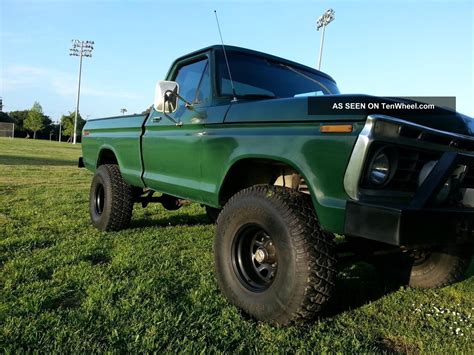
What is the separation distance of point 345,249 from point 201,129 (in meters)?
1.54

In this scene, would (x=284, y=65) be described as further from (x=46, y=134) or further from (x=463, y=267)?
(x=46, y=134)

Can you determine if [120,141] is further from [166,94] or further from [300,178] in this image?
[300,178]

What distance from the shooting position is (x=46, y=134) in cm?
8944

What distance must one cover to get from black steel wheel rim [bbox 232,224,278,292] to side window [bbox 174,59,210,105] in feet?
4.53

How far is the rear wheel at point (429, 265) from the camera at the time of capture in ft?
11.5

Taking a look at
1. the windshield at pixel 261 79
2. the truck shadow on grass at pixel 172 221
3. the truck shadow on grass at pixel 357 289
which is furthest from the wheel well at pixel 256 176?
the truck shadow on grass at pixel 172 221

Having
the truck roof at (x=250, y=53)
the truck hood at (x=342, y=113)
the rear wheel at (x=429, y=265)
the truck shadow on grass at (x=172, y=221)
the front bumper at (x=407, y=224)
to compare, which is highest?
the truck roof at (x=250, y=53)

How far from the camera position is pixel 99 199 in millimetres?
5930

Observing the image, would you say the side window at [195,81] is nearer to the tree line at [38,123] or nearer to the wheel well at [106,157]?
the wheel well at [106,157]

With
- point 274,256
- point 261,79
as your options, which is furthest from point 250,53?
point 274,256

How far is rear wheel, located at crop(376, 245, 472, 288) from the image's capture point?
138 inches

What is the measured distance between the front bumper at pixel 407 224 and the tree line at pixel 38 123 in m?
79.4

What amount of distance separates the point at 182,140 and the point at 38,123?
278 ft

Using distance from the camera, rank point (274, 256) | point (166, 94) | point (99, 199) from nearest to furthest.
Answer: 1. point (274, 256)
2. point (166, 94)
3. point (99, 199)
